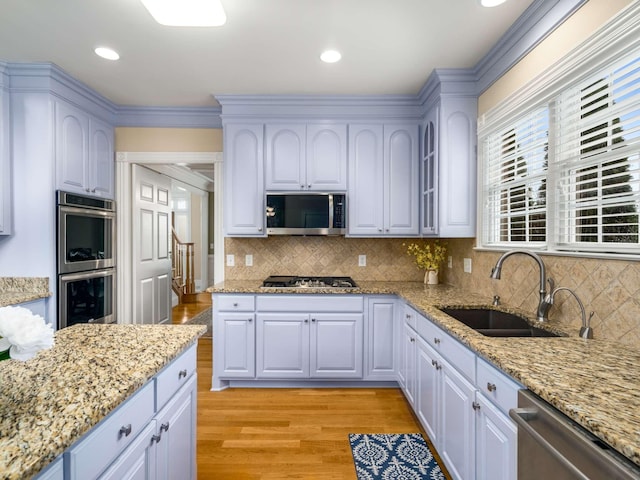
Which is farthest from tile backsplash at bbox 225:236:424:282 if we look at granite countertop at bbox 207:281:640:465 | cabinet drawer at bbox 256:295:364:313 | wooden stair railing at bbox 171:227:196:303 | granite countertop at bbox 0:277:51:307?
wooden stair railing at bbox 171:227:196:303

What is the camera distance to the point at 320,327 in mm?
2941

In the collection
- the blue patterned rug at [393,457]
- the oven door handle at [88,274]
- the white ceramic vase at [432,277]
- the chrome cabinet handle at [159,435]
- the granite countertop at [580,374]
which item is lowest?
the blue patterned rug at [393,457]

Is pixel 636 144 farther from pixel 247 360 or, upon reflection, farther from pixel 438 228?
pixel 247 360

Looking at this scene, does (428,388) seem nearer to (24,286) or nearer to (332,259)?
(332,259)

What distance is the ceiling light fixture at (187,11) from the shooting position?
168 cm

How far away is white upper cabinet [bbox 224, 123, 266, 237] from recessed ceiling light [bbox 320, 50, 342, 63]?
0.94 meters

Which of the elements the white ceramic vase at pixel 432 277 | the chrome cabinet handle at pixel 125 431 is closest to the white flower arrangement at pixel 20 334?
the chrome cabinet handle at pixel 125 431

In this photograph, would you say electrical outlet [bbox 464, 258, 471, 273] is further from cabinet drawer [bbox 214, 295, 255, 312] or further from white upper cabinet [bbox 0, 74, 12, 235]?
white upper cabinet [bbox 0, 74, 12, 235]

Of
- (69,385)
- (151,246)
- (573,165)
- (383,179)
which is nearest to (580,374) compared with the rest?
(573,165)

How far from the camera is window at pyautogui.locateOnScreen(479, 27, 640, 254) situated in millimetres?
1443

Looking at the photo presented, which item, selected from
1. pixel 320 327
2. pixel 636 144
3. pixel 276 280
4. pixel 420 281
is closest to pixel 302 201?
pixel 276 280

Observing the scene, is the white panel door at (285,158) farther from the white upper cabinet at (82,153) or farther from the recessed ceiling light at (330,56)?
the white upper cabinet at (82,153)

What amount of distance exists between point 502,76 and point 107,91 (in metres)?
3.32

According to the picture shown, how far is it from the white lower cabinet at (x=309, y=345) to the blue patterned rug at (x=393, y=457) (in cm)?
70
